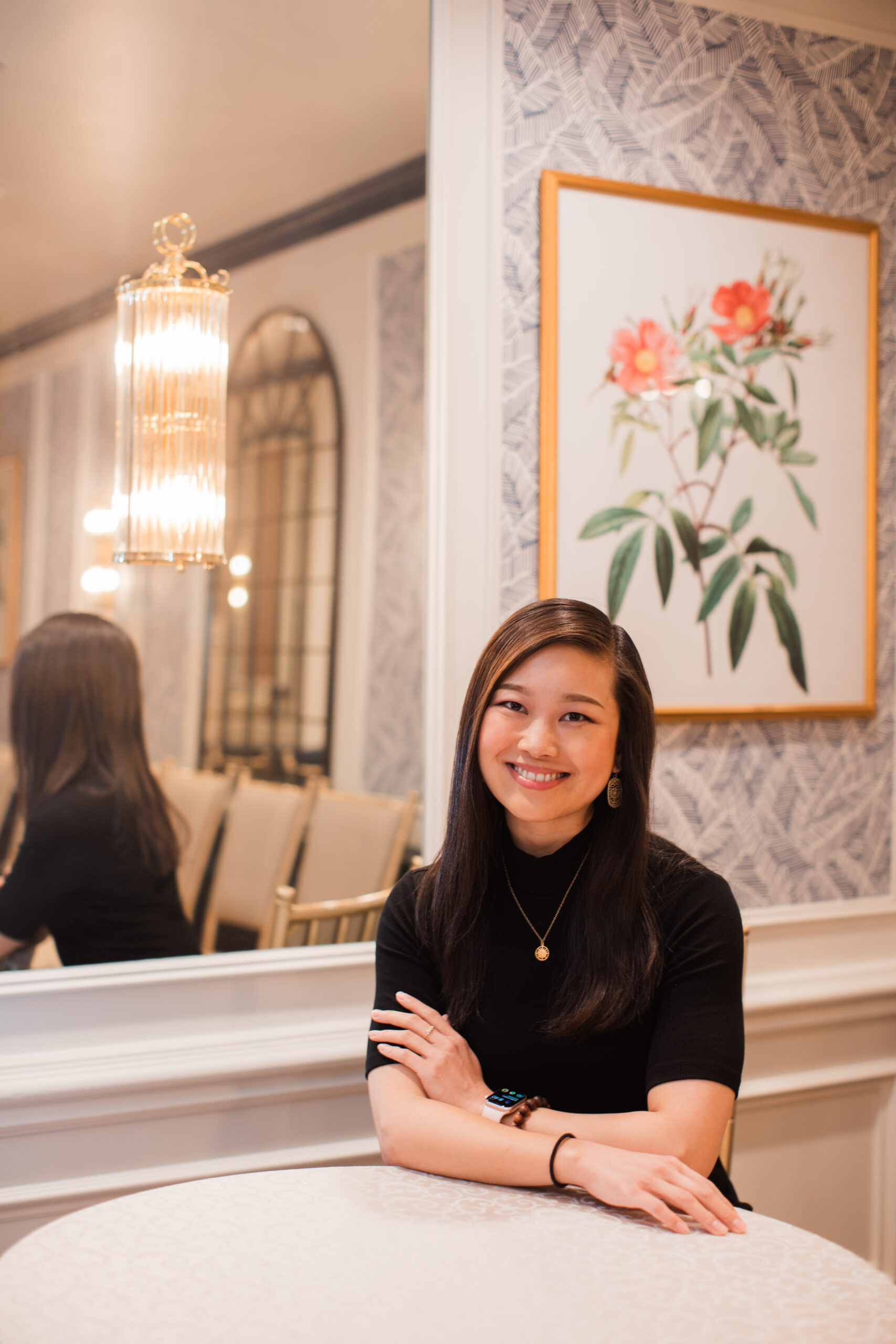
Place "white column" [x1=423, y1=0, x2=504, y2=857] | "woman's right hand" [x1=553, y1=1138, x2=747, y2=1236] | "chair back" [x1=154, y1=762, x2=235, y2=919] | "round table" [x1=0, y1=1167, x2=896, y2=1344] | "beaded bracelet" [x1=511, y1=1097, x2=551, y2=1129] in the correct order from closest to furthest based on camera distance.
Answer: "round table" [x1=0, y1=1167, x2=896, y2=1344]
"woman's right hand" [x1=553, y1=1138, x2=747, y2=1236]
"beaded bracelet" [x1=511, y1=1097, x2=551, y2=1129]
"chair back" [x1=154, y1=762, x2=235, y2=919]
"white column" [x1=423, y1=0, x2=504, y2=857]

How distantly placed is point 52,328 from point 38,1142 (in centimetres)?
128

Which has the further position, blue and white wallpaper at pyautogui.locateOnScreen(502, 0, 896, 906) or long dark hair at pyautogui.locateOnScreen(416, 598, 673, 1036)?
blue and white wallpaper at pyautogui.locateOnScreen(502, 0, 896, 906)

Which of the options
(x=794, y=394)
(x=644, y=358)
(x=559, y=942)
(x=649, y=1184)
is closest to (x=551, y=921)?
(x=559, y=942)

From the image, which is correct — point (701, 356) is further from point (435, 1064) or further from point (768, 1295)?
point (768, 1295)

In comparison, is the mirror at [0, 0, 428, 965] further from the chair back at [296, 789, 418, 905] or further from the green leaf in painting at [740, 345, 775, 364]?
the green leaf in painting at [740, 345, 775, 364]

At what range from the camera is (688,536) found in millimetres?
2084

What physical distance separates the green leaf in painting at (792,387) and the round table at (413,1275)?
1530 millimetres

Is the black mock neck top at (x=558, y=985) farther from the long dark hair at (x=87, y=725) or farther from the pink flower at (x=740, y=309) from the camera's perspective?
the pink flower at (x=740, y=309)

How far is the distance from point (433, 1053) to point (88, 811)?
0.70 m

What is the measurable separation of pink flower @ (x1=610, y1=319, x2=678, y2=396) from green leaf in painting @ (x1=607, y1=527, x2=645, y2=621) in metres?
0.28

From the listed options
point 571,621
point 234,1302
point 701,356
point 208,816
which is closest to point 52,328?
point 208,816

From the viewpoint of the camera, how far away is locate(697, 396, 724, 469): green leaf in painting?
2088 mm

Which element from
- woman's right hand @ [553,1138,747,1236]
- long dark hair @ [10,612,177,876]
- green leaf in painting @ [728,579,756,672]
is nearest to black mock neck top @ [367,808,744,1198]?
woman's right hand @ [553,1138,747,1236]

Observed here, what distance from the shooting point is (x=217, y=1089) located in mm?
1789
